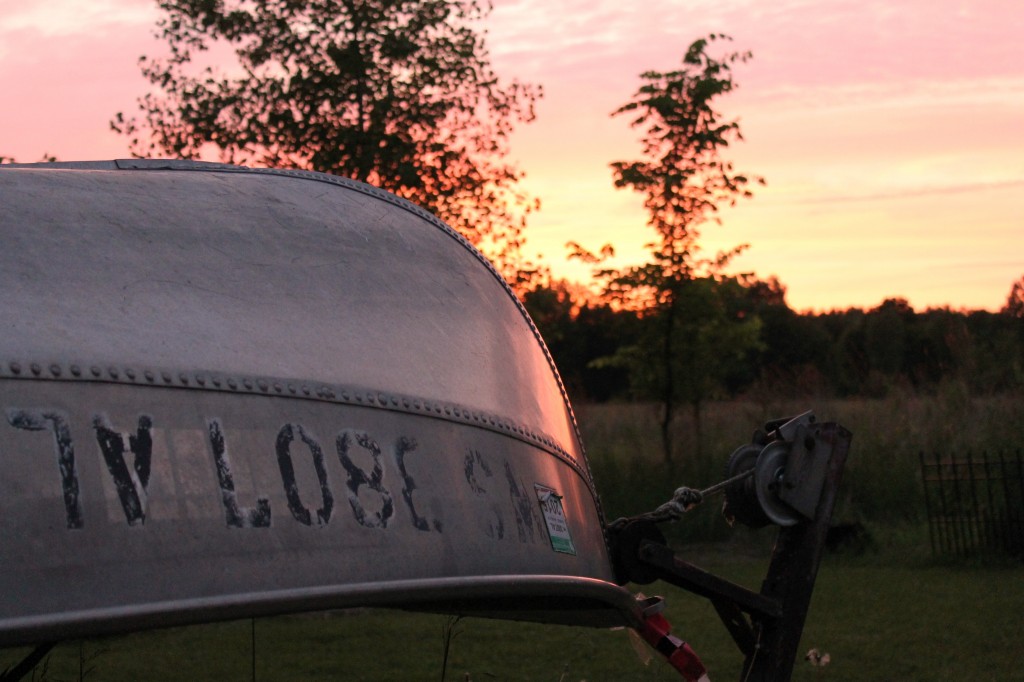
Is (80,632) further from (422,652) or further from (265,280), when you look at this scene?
(422,652)

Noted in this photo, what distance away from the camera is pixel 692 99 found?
14.7 meters

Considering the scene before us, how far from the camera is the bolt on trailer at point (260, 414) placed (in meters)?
2.45

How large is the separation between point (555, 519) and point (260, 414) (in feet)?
3.53

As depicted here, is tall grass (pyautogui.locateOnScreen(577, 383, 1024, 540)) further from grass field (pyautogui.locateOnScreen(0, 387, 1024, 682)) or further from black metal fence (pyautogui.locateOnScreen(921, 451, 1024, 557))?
black metal fence (pyautogui.locateOnScreen(921, 451, 1024, 557))

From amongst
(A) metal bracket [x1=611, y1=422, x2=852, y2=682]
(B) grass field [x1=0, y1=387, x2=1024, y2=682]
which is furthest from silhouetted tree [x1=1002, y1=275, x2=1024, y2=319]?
(A) metal bracket [x1=611, y1=422, x2=852, y2=682]

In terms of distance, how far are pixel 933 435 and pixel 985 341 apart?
248 inches

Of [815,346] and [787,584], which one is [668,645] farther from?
[815,346]

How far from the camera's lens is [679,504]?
4363mm

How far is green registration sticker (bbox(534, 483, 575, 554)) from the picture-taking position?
3439 mm

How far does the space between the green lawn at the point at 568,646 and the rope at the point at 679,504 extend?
305cm

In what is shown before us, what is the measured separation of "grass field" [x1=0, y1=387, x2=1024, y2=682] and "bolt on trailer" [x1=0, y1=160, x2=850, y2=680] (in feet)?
6.74

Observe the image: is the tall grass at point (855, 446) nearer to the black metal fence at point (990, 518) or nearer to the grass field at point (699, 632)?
the grass field at point (699, 632)

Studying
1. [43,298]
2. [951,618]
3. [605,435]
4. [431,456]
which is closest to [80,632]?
[43,298]

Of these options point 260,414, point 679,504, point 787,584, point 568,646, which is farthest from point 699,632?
point 260,414
